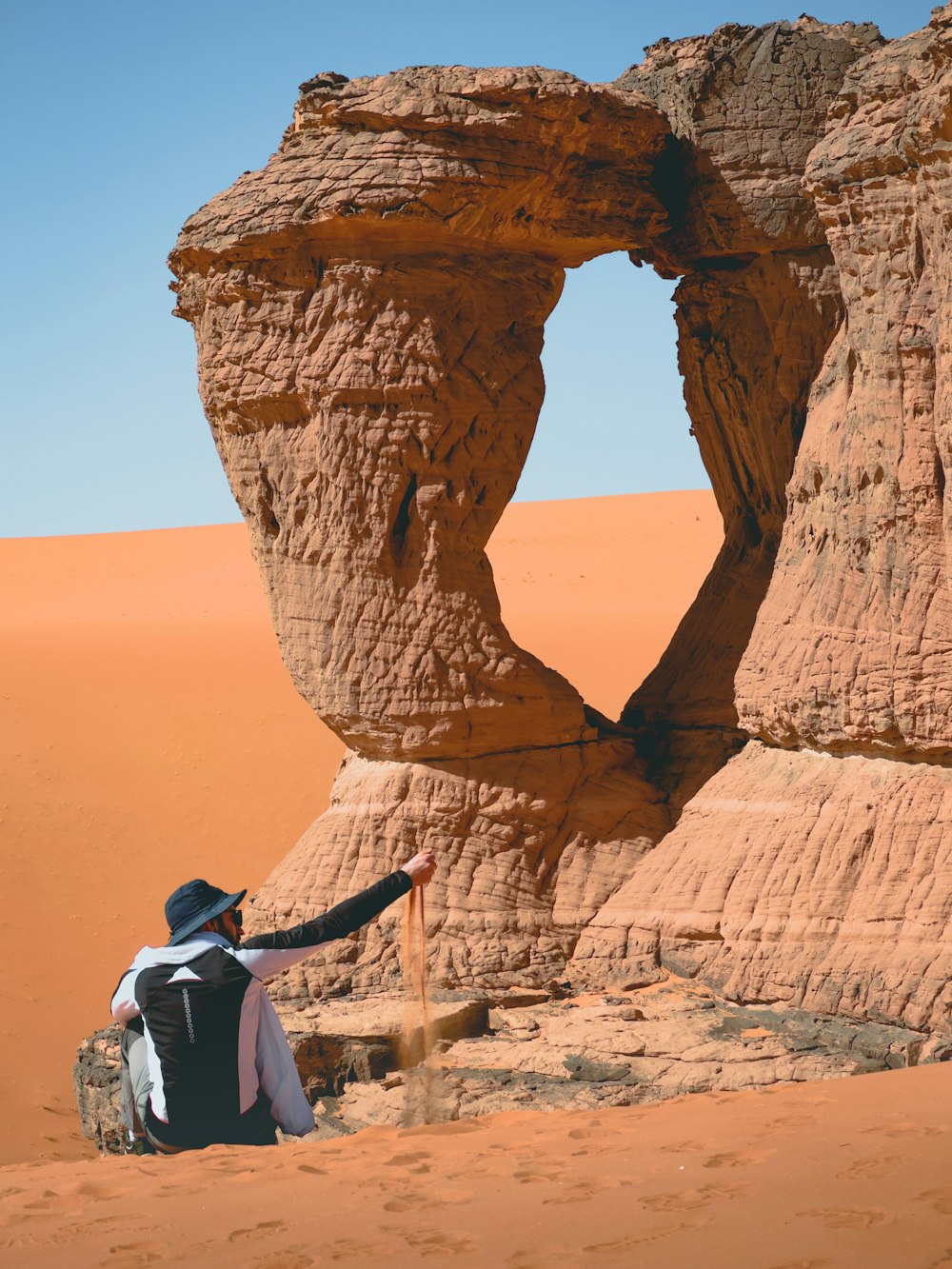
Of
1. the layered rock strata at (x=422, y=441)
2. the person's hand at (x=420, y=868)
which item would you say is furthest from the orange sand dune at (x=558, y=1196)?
the layered rock strata at (x=422, y=441)

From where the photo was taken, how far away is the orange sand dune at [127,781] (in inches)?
477

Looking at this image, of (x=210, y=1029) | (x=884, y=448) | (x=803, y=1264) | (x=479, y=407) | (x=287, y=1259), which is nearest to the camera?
(x=803, y=1264)

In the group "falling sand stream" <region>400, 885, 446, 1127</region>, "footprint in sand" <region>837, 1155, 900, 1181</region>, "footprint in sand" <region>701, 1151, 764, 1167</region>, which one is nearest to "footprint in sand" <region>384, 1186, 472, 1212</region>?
"footprint in sand" <region>701, 1151, 764, 1167</region>

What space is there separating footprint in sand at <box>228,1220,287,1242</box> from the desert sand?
11mm

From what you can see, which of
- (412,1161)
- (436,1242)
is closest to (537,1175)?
(412,1161)

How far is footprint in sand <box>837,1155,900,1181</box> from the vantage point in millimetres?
4059

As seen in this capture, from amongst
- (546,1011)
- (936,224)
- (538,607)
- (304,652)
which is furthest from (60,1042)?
(538,607)

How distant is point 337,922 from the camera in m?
5.23

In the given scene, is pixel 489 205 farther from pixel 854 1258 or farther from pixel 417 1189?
pixel 854 1258

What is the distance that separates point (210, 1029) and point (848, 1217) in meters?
2.18

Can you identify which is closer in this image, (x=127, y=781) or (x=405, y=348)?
(x=405, y=348)

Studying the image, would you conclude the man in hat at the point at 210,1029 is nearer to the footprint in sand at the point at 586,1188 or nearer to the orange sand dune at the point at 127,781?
the footprint in sand at the point at 586,1188

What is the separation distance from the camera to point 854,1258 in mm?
3471

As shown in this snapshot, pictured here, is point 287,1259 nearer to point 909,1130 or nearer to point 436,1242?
point 436,1242
